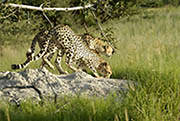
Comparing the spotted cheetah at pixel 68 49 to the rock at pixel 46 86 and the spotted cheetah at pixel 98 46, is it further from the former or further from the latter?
the rock at pixel 46 86

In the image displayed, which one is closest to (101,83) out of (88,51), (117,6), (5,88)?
(5,88)

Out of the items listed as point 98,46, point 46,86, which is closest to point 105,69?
point 98,46

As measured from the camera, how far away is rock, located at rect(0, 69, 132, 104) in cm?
393

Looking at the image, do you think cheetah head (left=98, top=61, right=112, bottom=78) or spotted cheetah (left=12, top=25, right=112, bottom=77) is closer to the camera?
cheetah head (left=98, top=61, right=112, bottom=78)

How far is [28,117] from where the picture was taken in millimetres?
3119

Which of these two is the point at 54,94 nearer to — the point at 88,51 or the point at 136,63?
the point at 136,63

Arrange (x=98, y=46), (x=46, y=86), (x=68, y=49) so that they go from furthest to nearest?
(x=98, y=46)
(x=68, y=49)
(x=46, y=86)

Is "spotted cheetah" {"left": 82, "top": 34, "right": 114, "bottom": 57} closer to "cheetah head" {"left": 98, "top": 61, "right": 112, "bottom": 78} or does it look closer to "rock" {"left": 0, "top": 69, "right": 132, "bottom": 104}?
"cheetah head" {"left": 98, "top": 61, "right": 112, "bottom": 78}

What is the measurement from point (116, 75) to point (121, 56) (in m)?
0.65

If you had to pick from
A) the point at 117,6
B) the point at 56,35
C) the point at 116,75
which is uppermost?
the point at 117,6

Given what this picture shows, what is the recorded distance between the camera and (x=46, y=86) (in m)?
4.16

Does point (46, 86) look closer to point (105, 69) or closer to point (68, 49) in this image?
point (105, 69)

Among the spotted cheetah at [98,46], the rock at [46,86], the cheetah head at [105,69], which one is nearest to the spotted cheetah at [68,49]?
the cheetah head at [105,69]

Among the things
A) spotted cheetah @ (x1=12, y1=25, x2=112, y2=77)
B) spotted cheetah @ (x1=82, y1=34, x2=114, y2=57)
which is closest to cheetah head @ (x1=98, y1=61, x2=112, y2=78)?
spotted cheetah @ (x1=12, y1=25, x2=112, y2=77)
